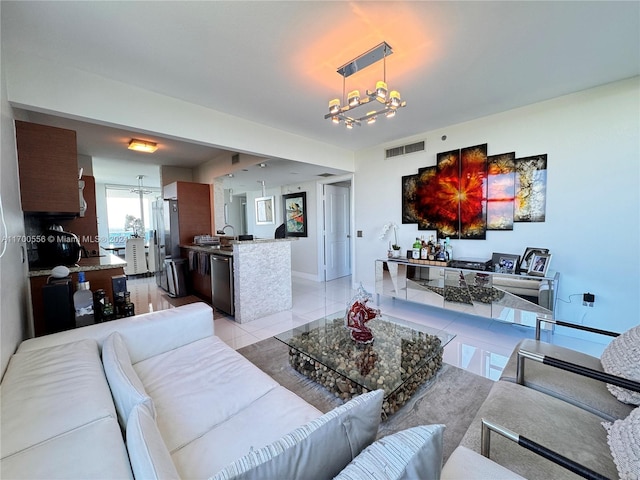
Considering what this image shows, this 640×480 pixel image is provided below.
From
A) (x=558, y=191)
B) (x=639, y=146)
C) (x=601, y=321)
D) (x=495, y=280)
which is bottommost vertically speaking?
(x=601, y=321)

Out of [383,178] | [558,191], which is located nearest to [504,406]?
[558,191]

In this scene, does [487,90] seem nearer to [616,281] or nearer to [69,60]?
[616,281]

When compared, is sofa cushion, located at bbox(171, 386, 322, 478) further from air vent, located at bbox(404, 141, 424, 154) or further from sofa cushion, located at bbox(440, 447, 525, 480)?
air vent, located at bbox(404, 141, 424, 154)

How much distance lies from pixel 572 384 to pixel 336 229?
490 centimetres

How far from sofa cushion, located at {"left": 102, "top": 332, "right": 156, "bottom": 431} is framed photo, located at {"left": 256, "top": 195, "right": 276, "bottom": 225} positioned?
230 inches

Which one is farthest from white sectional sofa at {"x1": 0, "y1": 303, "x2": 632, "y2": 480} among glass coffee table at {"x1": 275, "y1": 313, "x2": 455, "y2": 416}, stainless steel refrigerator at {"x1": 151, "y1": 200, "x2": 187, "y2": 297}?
stainless steel refrigerator at {"x1": 151, "y1": 200, "x2": 187, "y2": 297}

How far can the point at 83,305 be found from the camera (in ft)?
6.62

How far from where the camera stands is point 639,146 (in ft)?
7.99

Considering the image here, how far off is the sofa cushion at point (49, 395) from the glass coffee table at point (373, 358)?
1196 millimetres

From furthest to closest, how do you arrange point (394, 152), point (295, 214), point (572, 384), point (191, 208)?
point (295, 214)
point (191, 208)
point (394, 152)
point (572, 384)

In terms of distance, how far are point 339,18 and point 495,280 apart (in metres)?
2.98

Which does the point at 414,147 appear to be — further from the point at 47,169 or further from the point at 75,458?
the point at 75,458

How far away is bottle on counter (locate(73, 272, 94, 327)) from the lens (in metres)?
1.99

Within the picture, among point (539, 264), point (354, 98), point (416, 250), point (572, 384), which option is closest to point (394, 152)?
point (416, 250)
